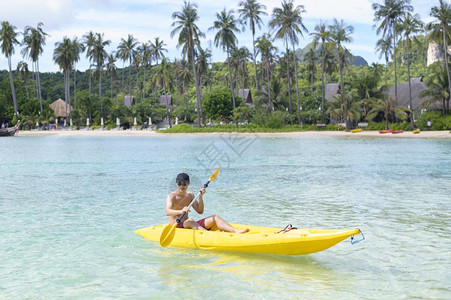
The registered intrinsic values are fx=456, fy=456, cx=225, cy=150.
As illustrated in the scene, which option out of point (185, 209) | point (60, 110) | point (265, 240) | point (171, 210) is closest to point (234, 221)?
point (171, 210)


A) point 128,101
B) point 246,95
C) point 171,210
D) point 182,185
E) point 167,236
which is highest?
point 128,101

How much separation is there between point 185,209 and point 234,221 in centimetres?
317

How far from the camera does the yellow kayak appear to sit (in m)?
6.21

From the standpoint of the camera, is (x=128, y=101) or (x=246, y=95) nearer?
(x=246, y=95)

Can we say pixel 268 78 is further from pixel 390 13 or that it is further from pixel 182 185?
pixel 182 185

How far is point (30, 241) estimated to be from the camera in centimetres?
855

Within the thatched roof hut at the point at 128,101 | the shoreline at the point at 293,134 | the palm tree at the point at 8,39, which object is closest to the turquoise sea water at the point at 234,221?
the shoreline at the point at 293,134

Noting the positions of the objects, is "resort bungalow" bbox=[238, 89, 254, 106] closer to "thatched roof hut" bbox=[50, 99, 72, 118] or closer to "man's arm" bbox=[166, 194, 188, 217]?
"thatched roof hut" bbox=[50, 99, 72, 118]

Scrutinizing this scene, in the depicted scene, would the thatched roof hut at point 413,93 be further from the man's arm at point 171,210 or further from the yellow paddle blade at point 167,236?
the yellow paddle blade at point 167,236

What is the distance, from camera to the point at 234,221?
10250 mm

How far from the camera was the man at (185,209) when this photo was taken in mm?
7336

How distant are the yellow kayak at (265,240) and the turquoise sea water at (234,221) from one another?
0.94 feet

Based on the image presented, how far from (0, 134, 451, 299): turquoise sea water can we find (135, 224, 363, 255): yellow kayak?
287 mm

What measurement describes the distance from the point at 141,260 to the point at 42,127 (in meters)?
66.6
